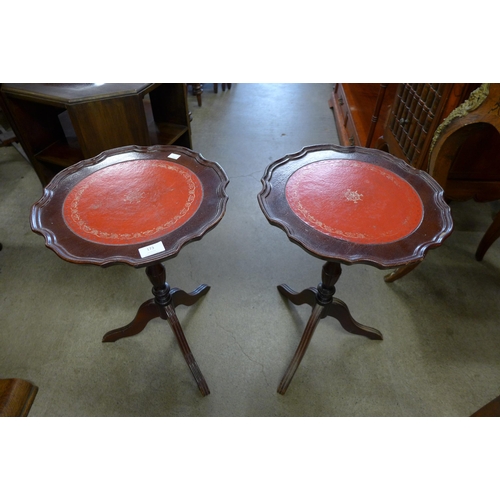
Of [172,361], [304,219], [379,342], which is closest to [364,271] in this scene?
[379,342]

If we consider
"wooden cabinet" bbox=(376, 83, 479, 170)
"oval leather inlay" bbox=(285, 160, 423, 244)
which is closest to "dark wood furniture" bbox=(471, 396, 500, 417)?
"oval leather inlay" bbox=(285, 160, 423, 244)

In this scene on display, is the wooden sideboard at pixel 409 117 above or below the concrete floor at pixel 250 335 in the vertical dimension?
above

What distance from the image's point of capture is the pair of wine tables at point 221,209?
101cm

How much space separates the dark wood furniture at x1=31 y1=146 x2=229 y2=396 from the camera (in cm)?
101

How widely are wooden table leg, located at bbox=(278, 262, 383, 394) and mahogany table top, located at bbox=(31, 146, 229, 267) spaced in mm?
528

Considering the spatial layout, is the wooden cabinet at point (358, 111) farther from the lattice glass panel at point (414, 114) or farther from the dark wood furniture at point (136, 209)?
the dark wood furniture at point (136, 209)

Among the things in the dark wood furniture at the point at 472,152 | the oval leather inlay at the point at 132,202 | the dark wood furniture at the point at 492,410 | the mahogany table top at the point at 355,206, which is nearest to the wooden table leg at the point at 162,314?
the oval leather inlay at the point at 132,202

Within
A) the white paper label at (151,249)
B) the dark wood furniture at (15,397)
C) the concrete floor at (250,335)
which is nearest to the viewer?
the dark wood furniture at (15,397)

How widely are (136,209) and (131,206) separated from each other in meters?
0.03

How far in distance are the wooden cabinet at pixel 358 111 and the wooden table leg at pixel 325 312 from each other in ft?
4.89

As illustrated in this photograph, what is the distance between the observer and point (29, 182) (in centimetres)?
262

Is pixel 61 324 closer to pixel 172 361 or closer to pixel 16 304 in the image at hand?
pixel 16 304

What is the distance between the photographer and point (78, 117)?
1.63m

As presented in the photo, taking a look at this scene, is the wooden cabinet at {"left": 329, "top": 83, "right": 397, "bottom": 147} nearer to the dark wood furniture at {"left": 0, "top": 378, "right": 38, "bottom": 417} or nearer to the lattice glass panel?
the lattice glass panel
